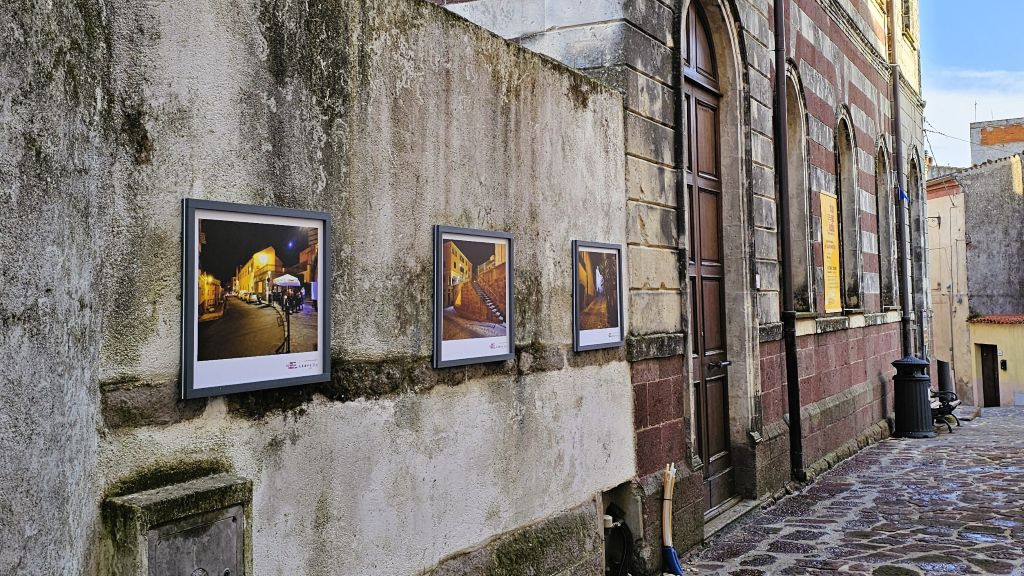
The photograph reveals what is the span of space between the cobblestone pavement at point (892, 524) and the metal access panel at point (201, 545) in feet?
12.1

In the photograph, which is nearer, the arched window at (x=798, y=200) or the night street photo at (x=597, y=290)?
the night street photo at (x=597, y=290)

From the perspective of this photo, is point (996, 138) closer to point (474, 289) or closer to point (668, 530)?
point (668, 530)

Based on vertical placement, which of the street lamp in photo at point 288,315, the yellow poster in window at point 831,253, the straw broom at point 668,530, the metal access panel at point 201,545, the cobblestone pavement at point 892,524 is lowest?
the cobblestone pavement at point 892,524

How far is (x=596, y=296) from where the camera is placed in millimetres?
5043

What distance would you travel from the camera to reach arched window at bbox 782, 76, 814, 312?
9719mm

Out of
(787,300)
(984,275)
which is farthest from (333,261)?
(984,275)

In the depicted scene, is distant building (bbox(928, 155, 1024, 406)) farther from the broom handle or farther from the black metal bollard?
the broom handle

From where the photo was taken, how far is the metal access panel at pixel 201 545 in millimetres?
2461

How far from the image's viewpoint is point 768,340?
822 centimetres

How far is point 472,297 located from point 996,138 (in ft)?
108

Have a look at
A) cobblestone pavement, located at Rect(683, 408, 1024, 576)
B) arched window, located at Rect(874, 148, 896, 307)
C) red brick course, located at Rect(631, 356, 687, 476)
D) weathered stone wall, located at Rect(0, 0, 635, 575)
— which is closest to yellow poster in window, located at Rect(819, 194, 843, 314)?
cobblestone pavement, located at Rect(683, 408, 1024, 576)

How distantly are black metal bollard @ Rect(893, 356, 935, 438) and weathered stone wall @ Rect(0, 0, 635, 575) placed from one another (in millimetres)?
8695

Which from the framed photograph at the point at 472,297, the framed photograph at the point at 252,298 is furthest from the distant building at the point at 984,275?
the framed photograph at the point at 252,298

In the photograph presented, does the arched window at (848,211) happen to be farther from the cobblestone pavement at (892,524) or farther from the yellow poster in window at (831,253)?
the cobblestone pavement at (892,524)
